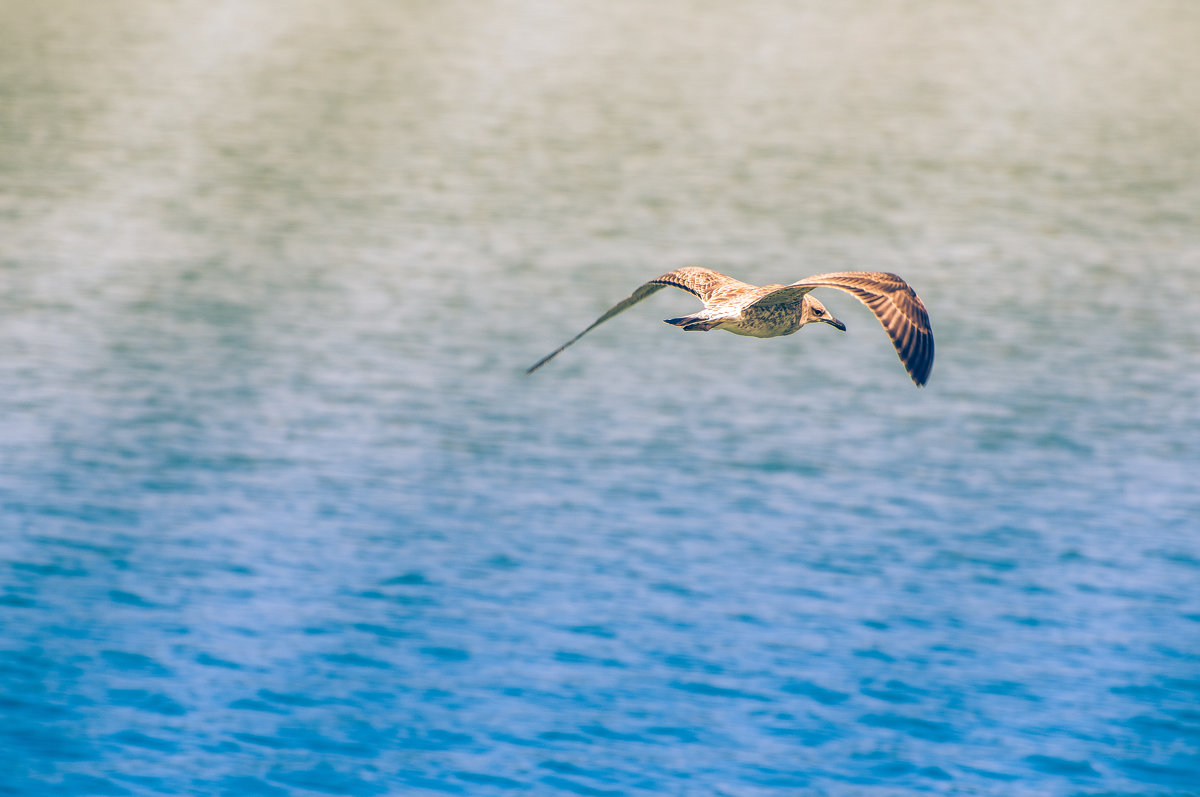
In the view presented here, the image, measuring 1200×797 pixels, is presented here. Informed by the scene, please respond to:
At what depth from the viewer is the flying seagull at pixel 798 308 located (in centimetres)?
997

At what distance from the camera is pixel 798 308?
11602 millimetres

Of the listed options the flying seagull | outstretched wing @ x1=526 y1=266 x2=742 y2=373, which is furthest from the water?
the flying seagull

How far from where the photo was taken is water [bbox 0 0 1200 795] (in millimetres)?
27844

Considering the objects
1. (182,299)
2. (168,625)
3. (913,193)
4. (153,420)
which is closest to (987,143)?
(913,193)

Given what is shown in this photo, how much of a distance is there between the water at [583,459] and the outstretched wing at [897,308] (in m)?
17.0

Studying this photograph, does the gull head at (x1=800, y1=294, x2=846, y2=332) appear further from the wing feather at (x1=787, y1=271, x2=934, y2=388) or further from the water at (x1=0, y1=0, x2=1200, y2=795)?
the water at (x1=0, y1=0, x2=1200, y2=795)

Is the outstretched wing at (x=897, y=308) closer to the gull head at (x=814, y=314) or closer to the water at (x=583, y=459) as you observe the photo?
the gull head at (x=814, y=314)

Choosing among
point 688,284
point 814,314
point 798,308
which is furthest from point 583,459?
point 798,308

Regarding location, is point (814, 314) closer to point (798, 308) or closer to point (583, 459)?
point (798, 308)

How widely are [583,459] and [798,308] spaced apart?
2625 centimetres

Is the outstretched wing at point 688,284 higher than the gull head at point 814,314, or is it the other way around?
the outstretched wing at point 688,284

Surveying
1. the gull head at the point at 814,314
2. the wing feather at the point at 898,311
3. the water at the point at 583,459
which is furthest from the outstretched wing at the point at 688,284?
the water at the point at 583,459

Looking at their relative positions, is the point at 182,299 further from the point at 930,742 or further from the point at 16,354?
the point at 930,742

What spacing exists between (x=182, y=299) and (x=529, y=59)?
1823 inches
